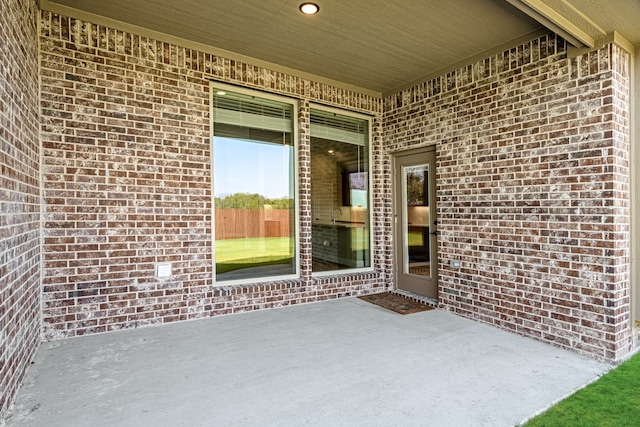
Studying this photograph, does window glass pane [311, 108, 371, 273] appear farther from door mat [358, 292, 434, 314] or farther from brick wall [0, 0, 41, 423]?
brick wall [0, 0, 41, 423]

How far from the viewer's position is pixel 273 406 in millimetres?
2305

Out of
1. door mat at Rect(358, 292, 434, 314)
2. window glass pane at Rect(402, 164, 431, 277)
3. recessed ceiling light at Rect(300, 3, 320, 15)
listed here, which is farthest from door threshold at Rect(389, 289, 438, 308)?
recessed ceiling light at Rect(300, 3, 320, 15)

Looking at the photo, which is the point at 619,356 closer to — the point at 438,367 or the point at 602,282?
the point at 602,282

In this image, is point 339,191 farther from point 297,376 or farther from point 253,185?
point 297,376

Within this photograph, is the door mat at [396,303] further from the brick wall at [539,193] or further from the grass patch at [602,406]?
the grass patch at [602,406]

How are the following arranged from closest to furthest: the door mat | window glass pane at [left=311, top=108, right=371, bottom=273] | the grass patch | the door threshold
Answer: the grass patch < the door mat < the door threshold < window glass pane at [left=311, top=108, right=371, bottom=273]

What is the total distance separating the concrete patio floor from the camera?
7.23 feet

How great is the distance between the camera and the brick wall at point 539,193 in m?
3.18

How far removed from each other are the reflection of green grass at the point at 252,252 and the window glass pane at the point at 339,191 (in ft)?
1.49

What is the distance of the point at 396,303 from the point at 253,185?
249 cm

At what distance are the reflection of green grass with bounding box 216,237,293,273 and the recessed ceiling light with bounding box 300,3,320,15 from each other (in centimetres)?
269

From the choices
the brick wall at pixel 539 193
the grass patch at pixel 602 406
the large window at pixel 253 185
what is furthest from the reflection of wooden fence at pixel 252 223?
the grass patch at pixel 602 406

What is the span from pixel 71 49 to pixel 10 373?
2.95 meters

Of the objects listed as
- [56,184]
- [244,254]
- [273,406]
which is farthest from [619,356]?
[56,184]
